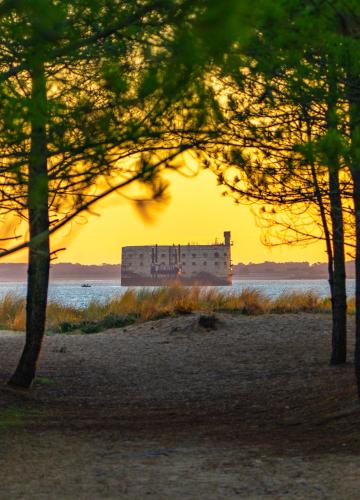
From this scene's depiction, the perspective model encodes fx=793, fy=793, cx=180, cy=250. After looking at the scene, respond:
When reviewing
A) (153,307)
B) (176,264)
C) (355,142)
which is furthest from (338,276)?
(176,264)

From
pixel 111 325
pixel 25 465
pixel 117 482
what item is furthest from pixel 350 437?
pixel 111 325

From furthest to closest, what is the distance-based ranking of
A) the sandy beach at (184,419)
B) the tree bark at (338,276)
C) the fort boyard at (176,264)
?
1. the fort boyard at (176,264)
2. the tree bark at (338,276)
3. the sandy beach at (184,419)

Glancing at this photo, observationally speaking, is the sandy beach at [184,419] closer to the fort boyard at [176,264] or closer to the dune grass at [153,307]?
the dune grass at [153,307]

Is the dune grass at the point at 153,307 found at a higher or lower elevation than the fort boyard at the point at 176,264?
lower

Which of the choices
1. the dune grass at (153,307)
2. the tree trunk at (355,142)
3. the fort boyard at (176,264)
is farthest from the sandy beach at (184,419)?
the fort boyard at (176,264)

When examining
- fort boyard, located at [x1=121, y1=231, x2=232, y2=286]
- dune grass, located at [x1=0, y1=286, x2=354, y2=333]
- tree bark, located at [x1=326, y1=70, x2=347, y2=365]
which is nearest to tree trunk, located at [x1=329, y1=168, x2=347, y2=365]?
tree bark, located at [x1=326, y1=70, x2=347, y2=365]

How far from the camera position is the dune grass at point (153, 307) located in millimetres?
17359

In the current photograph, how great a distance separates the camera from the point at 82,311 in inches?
829

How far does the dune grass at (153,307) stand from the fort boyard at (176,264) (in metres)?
70.6

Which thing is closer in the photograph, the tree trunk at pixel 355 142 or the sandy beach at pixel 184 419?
the sandy beach at pixel 184 419

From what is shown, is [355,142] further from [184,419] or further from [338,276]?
[338,276]

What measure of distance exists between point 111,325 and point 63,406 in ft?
26.7

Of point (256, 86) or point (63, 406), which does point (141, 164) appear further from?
point (63, 406)

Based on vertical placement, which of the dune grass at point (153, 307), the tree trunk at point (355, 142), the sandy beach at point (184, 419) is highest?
the tree trunk at point (355, 142)
